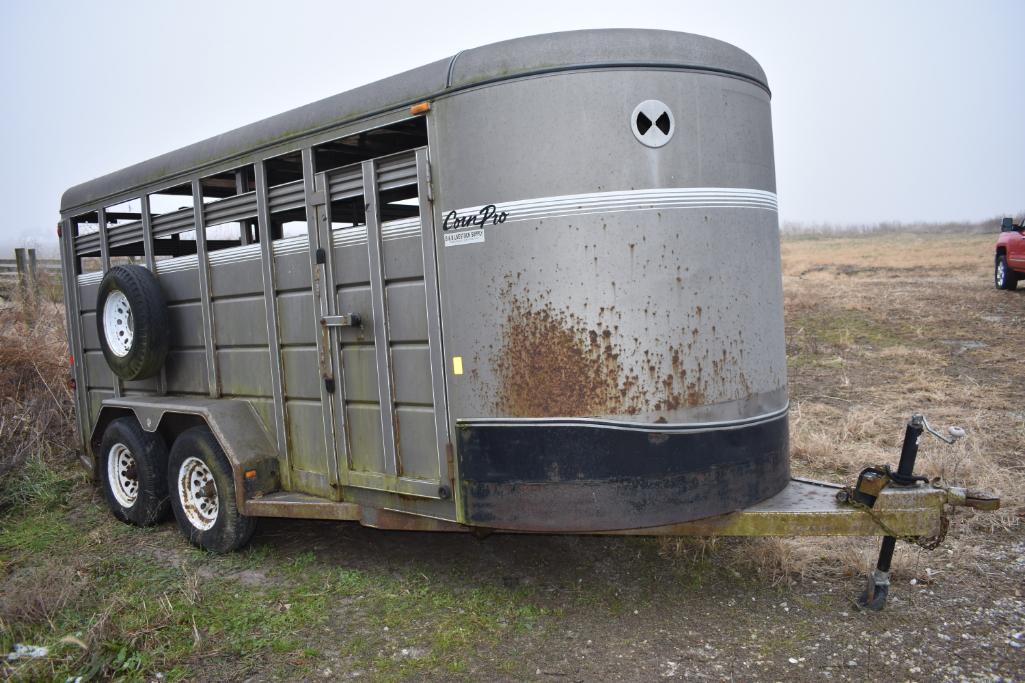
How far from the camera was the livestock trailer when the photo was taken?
3.69 meters

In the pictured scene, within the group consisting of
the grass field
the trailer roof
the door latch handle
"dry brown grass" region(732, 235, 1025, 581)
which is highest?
the trailer roof

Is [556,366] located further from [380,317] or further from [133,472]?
[133,472]

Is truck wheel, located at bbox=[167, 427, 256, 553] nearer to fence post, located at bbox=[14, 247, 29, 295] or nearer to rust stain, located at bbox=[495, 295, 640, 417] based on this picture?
rust stain, located at bbox=[495, 295, 640, 417]

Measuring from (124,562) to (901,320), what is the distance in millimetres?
11494

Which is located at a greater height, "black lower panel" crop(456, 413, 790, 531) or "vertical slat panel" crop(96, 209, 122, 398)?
"vertical slat panel" crop(96, 209, 122, 398)

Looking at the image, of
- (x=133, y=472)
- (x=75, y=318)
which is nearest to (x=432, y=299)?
(x=133, y=472)

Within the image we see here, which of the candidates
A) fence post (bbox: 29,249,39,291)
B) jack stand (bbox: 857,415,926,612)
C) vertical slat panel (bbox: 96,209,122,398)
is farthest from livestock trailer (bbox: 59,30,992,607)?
fence post (bbox: 29,249,39,291)

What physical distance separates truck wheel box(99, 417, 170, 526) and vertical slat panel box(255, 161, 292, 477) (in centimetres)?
139

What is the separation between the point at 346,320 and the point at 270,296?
83cm

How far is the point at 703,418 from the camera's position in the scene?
148 inches

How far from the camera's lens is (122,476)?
6270mm

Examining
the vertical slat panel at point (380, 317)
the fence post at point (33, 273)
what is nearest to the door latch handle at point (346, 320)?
the vertical slat panel at point (380, 317)

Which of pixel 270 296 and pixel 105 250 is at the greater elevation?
pixel 105 250

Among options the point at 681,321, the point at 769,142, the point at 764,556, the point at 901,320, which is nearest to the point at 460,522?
the point at 681,321
